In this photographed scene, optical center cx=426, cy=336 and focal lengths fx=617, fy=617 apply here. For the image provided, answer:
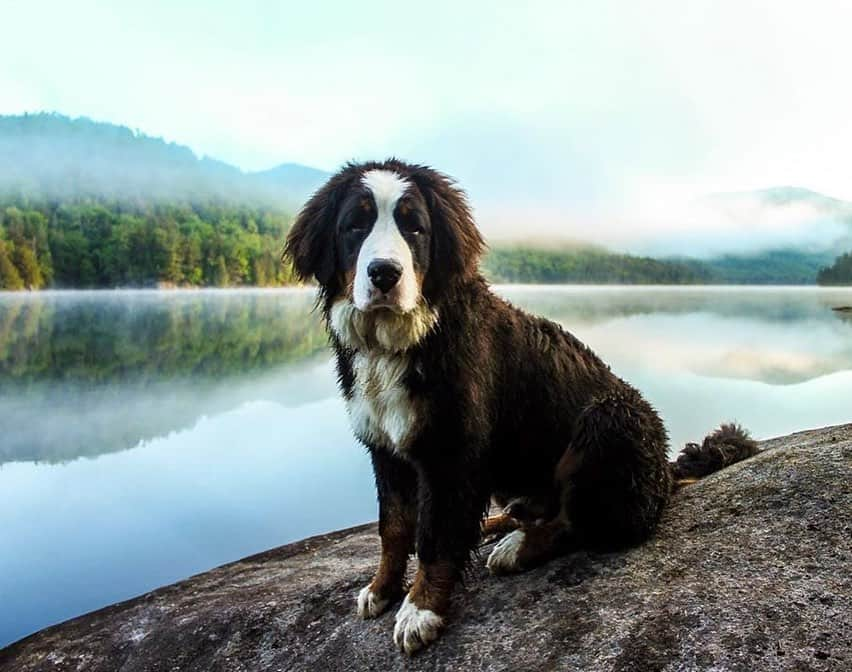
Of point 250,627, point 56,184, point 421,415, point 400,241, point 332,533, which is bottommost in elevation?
point 332,533

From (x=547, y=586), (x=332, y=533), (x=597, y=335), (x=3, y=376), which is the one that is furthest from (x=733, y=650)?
(x=3, y=376)

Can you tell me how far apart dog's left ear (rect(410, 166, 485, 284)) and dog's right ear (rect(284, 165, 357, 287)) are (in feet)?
1.28

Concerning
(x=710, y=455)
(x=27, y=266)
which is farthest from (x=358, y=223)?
(x=27, y=266)

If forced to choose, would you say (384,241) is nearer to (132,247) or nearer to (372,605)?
(372,605)

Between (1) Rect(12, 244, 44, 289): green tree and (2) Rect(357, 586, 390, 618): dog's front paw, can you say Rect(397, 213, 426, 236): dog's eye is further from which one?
(1) Rect(12, 244, 44, 289): green tree

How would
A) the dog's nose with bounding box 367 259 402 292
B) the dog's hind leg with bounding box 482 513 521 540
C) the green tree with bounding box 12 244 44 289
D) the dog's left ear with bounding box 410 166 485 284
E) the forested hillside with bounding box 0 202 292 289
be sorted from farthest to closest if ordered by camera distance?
the forested hillside with bounding box 0 202 292 289 < the green tree with bounding box 12 244 44 289 < the dog's hind leg with bounding box 482 513 521 540 < the dog's left ear with bounding box 410 166 485 284 < the dog's nose with bounding box 367 259 402 292

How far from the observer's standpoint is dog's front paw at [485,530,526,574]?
3.28 metres

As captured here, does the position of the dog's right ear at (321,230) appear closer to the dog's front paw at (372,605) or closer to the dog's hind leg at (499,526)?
the dog's front paw at (372,605)

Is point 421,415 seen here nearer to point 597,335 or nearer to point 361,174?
point 361,174

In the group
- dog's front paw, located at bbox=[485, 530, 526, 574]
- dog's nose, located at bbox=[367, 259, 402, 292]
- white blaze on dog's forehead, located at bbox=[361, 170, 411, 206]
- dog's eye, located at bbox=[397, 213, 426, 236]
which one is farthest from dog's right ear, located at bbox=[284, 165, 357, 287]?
dog's front paw, located at bbox=[485, 530, 526, 574]

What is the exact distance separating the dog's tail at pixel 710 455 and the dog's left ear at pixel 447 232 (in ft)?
7.14

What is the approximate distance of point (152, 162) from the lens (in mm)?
62125

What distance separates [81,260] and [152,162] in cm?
3662

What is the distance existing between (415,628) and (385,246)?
180 centimetres
